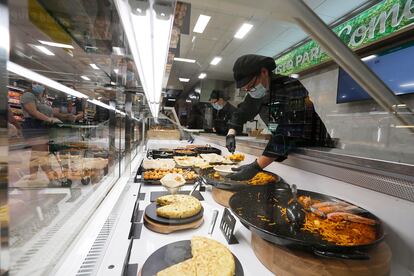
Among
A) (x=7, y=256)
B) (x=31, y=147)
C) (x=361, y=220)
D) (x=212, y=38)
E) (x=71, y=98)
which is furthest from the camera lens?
(x=212, y=38)

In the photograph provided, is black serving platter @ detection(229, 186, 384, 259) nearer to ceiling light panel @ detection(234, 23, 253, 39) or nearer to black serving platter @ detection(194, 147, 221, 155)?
black serving platter @ detection(194, 147, 221, 155)

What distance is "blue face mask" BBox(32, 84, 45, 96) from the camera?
66cm

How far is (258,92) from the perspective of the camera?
6.32 feet

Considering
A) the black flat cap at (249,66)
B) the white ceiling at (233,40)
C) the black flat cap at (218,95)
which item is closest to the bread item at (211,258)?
the black flat cap at (249,66)

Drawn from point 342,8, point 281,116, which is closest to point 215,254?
point 281,116

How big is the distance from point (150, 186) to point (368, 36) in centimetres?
413

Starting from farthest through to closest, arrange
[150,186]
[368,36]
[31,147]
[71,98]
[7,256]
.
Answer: [368,36]
[150,186]
[71,98]
[31,147]
[7,256]

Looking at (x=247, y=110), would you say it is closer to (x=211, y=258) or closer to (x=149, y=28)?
(x=149, y=28)

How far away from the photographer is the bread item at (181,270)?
661mm

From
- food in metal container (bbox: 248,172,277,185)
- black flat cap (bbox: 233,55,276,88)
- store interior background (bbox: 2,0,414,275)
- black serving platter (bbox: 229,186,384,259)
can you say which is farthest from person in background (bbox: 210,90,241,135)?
black serving platter (bbox: 229,186,384,259)

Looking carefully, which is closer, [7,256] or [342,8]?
[7,256]

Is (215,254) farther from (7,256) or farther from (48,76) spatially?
(48,76)

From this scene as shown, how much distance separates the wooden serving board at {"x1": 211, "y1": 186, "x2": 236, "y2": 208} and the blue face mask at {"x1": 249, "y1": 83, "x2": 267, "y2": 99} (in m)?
1.01

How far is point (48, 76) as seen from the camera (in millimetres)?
760
